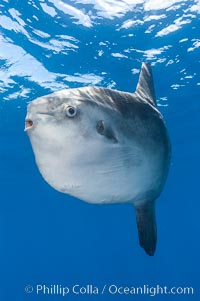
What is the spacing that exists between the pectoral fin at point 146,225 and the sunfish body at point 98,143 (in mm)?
454

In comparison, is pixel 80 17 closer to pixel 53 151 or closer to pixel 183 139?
pixel 53 151

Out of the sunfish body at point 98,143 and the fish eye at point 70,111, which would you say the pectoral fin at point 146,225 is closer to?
the sunfish body at point 98,143

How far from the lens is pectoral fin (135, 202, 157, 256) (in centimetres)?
396

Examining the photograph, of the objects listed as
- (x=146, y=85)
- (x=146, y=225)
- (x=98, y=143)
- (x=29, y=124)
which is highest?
(x=146, y=85)

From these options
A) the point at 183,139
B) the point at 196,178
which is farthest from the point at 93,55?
the point at 196,178

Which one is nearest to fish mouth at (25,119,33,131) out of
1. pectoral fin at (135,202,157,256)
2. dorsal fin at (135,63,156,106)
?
pectoral fin at (135,202,157,256)

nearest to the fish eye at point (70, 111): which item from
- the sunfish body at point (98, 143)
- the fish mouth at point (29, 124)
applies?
the sunfish body at point (98, 143)

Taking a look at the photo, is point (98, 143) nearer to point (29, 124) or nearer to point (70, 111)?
point (70, 111)

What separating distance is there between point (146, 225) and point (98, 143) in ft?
5.95

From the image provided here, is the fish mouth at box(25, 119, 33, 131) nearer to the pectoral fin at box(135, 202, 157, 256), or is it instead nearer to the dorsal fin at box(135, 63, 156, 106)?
the pectoral fin at box(135, 202, 157, 256)

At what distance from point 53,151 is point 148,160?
105 cm

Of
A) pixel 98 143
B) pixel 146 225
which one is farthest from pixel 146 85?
pixel 98 143

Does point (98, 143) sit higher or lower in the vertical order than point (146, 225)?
higher

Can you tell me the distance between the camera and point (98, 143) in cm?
261
